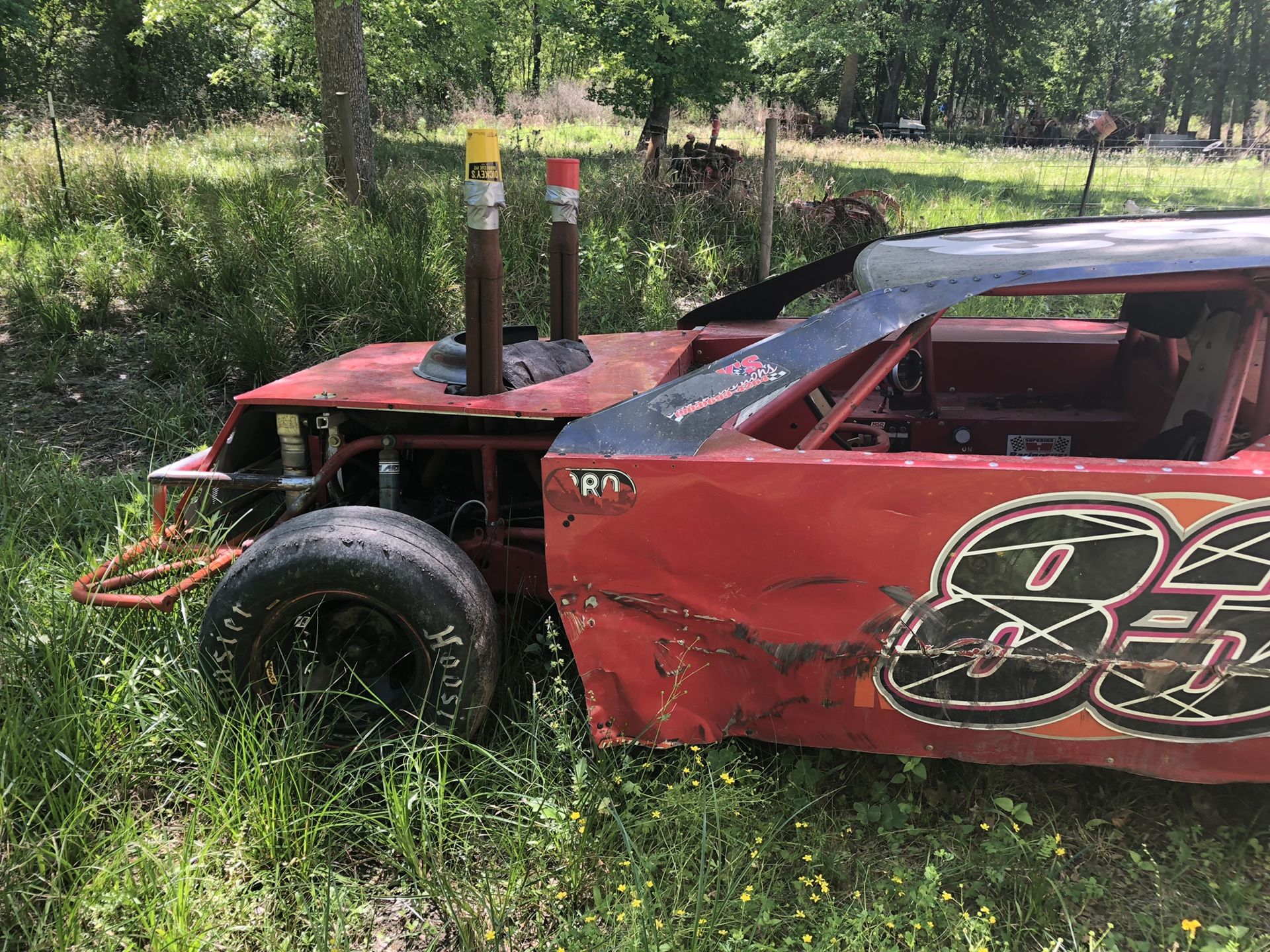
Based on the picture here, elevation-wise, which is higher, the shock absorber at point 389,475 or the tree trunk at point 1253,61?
the tree trunk at point 1253,61

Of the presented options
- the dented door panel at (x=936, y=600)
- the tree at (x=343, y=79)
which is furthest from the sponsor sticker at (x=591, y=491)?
the tree at (x=343, y=79)

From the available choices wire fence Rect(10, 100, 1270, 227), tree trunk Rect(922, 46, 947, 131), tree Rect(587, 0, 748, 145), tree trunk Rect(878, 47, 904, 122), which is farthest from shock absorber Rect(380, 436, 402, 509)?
tree trunk Rect(922, 46, 947, 131)

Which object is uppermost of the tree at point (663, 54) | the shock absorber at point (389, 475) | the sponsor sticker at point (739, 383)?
the tree at point (663, 54)

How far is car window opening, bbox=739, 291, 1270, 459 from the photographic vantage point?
246cm

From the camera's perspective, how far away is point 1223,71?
38.1m

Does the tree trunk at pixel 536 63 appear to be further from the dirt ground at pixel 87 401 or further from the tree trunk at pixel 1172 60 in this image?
the tree trunk at pixel 1172 60

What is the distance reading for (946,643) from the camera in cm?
200

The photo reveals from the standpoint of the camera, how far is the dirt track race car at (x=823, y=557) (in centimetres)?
191

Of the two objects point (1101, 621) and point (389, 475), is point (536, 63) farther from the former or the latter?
point (1101, 621)

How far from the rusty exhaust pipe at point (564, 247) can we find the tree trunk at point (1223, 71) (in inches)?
1770

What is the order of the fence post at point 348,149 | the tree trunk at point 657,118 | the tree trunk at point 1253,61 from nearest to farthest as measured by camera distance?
the fence post at point 348,149 → the tree trunk at point 657,118 → the tree trunk at point 1253,61

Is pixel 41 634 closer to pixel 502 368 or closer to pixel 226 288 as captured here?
pixel 502 368

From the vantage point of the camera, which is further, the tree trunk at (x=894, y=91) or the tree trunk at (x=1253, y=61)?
the tree trunk at (x=1253, y=61)

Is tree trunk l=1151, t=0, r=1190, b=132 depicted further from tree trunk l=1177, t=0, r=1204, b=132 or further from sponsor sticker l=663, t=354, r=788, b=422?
sponsor sticker l=663, t=354, r=788, b=422
